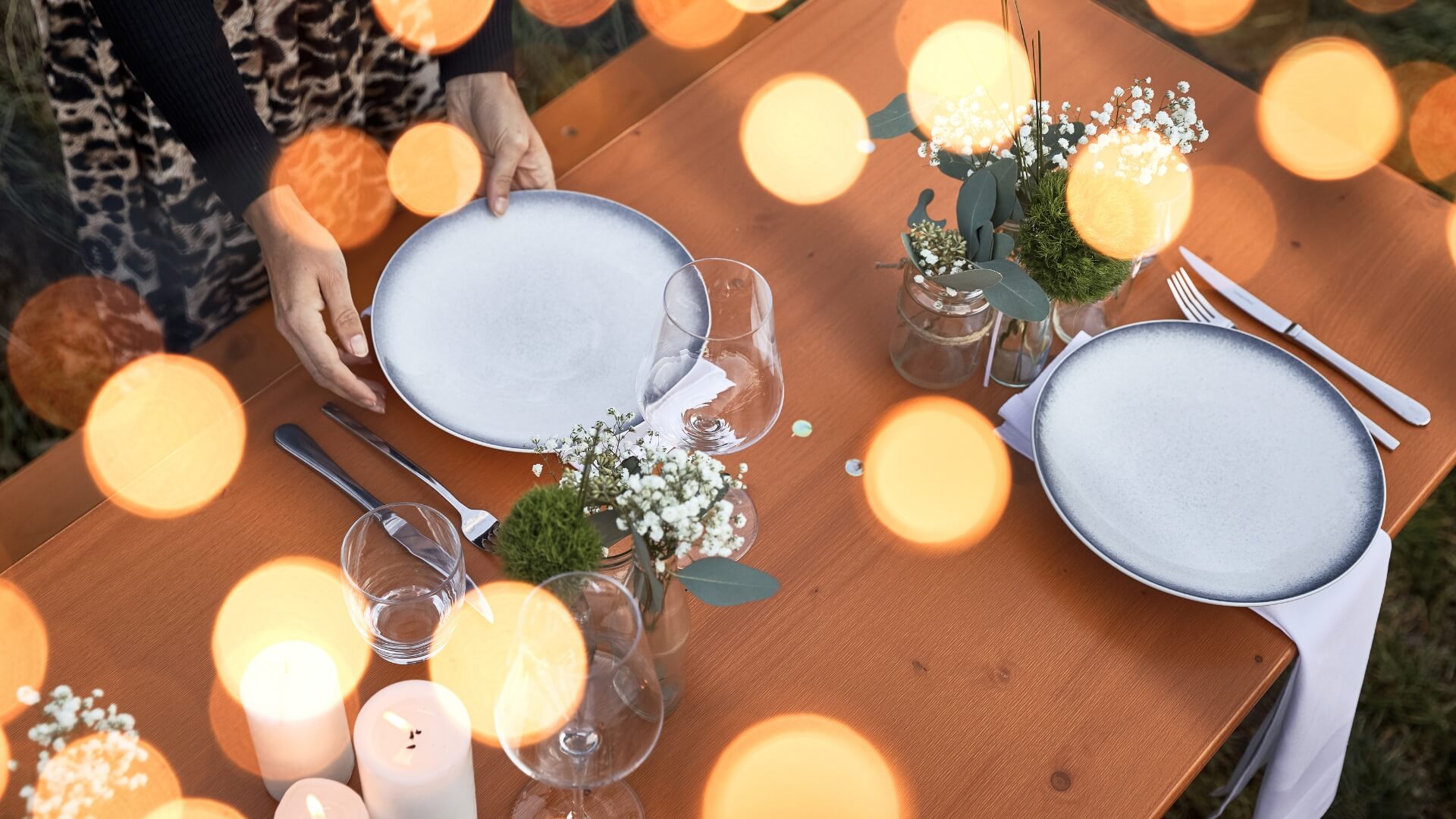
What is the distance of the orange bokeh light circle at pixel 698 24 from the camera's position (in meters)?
1.47

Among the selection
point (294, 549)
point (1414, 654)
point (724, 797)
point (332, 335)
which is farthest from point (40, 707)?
point (1414, 654)

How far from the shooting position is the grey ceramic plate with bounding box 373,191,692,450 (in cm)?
110

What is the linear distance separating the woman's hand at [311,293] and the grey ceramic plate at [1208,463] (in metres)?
0.64

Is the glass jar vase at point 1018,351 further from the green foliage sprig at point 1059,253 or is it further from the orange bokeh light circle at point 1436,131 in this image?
the orange bokeh light circle at point 1436,131

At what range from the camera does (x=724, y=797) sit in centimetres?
91

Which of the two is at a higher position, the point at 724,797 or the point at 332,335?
the point at 332,335

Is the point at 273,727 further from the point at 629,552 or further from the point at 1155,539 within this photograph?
the point at 1155,539

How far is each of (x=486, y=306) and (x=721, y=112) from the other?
1.27 feet

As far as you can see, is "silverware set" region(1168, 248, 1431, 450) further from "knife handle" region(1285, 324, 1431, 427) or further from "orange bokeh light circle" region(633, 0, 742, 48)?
"orange bokeh light circle" region(633, 0, 742, 48)

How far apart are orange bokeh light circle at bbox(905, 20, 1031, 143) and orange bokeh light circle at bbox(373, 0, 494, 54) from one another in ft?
1.76

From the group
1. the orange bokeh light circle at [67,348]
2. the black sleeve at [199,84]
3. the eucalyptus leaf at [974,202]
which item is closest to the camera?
the eucalyptus leaf at [974,202]

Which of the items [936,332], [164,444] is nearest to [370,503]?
[164,444]

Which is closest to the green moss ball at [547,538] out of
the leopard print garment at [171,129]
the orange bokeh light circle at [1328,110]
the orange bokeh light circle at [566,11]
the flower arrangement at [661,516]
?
the flower arrangement at [661,516]

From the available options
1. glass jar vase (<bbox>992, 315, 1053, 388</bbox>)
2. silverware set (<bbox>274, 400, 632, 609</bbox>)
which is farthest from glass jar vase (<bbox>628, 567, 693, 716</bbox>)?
glass jar vase (<bbox>992, 315, 1053, 388</bbox>)
